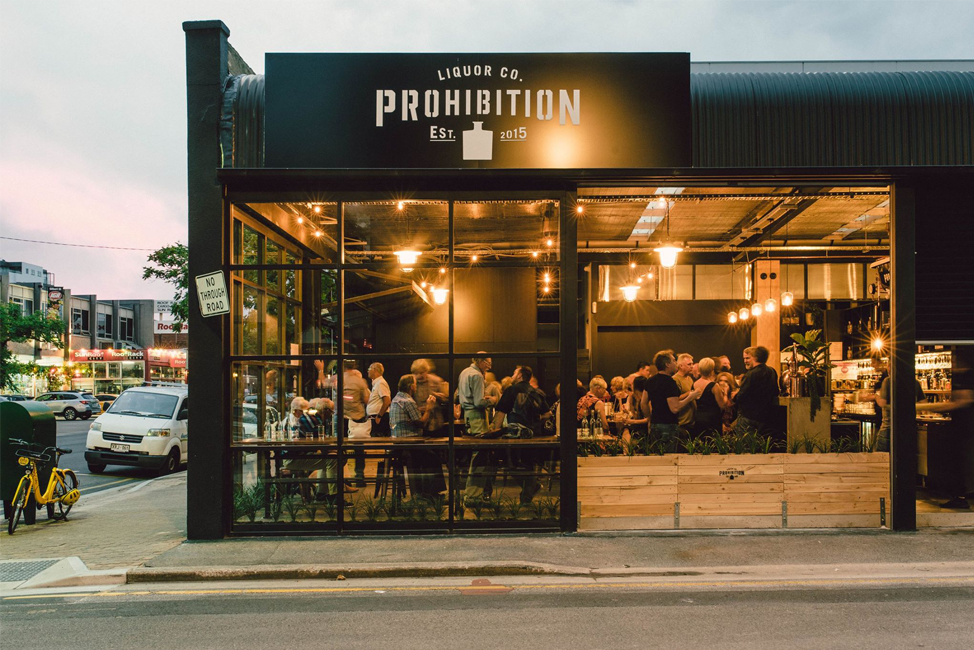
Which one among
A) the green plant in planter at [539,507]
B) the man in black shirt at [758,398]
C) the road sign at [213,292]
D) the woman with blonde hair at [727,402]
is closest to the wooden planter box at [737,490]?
the green plant in planter at [539,507]

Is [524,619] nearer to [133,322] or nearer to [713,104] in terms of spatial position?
[713,104]

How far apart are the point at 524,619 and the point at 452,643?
765 millimetres

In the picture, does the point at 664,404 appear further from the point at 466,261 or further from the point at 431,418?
the point at 466,261

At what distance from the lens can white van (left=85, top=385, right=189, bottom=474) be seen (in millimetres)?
14820

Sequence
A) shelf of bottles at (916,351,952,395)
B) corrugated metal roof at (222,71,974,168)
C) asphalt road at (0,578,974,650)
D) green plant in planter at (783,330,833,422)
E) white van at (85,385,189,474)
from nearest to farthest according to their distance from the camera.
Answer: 1. asphalt road at (0,578,974,650)
2. corrugated metal roof at (222,71,974,168)
3. green plant in planter at (783,330,833,422)
4. shelf of bottles at (916,351,952,395)
5. white van at (85,385,189,474)

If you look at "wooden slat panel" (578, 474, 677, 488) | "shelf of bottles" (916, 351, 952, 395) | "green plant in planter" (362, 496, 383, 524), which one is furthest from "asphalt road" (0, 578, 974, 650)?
"shelf of bottles" (916, 351, 952, 395)

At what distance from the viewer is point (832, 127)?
330 inches

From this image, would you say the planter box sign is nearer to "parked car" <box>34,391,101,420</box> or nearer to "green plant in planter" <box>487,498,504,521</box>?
"green plant in planter" <box>487,498,504,521</box>

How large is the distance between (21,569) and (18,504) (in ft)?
7.78

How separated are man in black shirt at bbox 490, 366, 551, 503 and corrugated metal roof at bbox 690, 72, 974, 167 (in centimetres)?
344

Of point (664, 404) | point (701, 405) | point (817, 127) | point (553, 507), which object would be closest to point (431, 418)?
point (553, 507)

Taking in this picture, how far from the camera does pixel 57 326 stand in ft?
138

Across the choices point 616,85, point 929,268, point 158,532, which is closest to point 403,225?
point 616,85

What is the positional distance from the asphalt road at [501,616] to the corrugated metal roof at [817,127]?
4911 mm
